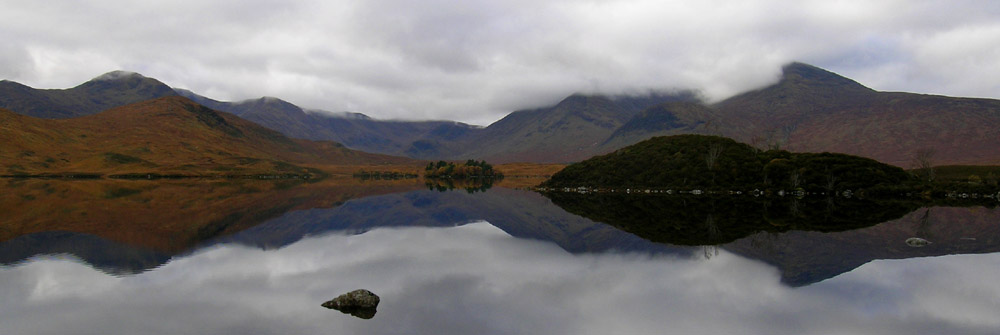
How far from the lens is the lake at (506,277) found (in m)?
15.7

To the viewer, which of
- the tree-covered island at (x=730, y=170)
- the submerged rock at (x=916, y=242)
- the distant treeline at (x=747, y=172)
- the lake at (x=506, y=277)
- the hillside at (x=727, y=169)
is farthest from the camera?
the hillside at (x=727, y=169)

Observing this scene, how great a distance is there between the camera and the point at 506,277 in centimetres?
2270

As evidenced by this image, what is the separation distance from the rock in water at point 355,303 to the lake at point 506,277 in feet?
1.32

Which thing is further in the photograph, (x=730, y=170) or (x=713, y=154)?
(x=713, y=154)

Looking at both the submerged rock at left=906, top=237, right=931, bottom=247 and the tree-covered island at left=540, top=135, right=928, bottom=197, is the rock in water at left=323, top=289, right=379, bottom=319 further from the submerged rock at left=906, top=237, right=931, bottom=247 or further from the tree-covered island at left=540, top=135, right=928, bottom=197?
the tree-covered island at left=540, top=135, right=928, bottom=197

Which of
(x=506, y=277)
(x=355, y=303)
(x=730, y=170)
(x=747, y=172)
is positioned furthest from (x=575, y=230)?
(x=747, y=172)

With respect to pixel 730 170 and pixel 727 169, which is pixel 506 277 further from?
pixel 727 169

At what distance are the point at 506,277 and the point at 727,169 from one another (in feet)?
266

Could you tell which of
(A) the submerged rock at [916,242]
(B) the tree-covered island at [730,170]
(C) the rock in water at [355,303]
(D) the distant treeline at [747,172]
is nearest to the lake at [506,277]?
(A) the submerged rock at [916,242]

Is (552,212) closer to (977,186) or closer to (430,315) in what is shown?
(430,315)

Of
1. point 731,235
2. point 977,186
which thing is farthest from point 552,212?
point 977,186

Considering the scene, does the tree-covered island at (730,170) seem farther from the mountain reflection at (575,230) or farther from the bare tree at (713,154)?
the mountain reflection at (575,230)

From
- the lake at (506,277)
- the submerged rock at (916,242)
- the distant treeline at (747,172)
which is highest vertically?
the distant treeline at (747,172)

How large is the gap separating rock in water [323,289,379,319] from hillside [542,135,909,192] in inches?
3263
